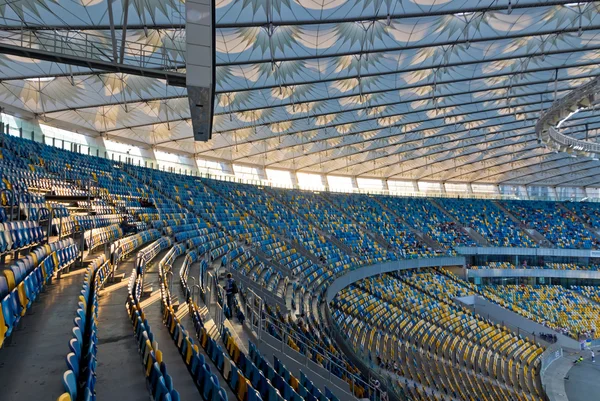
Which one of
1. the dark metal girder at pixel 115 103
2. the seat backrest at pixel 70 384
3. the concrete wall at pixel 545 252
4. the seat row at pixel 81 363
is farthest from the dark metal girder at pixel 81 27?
the concrete wall at pixel 545 252

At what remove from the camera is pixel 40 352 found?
4.75 metres

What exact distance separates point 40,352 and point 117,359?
0.90 metres

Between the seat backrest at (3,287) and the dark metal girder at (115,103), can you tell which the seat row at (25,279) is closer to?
the seat backrest at (3,287)

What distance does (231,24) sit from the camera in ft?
49.9

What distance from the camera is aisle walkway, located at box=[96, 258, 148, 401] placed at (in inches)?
178

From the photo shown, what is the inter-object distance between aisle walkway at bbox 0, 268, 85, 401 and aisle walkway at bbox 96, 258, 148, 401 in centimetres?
48

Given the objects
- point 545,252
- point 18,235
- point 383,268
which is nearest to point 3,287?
point 18,235

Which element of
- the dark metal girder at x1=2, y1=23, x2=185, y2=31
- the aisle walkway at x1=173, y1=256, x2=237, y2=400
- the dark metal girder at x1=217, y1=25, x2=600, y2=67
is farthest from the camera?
the dark metal girder at x1=217, y1=25, x2=600, y2=67

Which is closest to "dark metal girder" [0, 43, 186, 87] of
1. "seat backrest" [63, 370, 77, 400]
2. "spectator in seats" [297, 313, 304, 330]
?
"spectator in seats" [297, 313, 304, 330]

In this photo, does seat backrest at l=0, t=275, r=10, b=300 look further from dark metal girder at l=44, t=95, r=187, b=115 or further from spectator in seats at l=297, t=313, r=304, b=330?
dark metal girder at l=44, t=95, r=187, b=115

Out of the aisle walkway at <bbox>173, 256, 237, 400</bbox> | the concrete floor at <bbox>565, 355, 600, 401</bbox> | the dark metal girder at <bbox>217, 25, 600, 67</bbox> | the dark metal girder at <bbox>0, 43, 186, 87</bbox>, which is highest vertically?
the dark metal girder at <bbox>217, 25, 600, 67</bbox>

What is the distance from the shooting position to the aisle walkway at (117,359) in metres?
4.52

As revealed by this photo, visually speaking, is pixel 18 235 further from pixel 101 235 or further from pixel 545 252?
pixel 545 252

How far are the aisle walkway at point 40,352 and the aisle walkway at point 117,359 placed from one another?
476 mm
